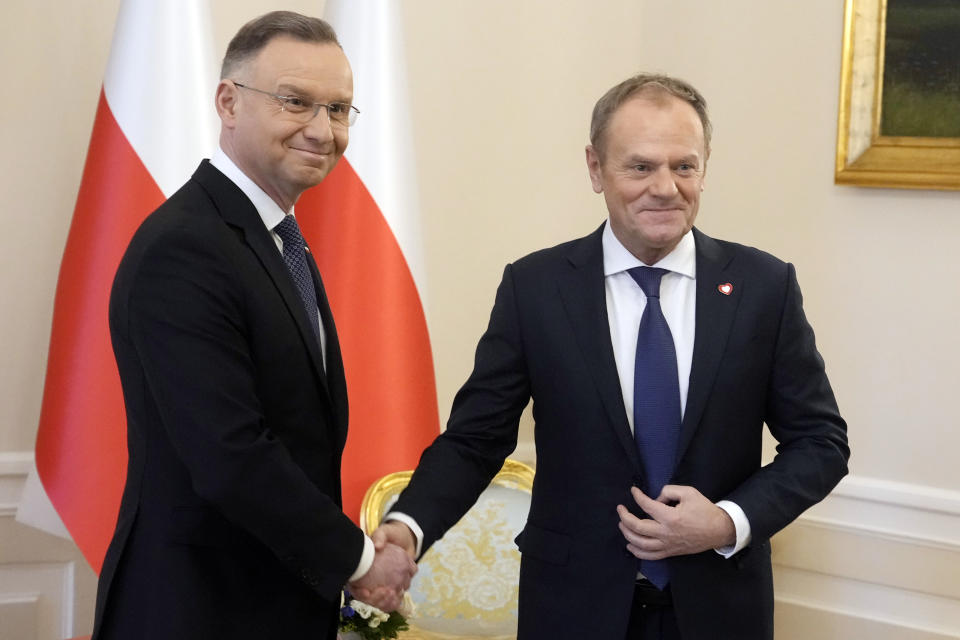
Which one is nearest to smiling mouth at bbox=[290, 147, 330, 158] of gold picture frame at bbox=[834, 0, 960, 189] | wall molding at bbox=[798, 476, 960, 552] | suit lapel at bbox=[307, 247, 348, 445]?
suit lapel at bbox=[307, 247, 348, 445]

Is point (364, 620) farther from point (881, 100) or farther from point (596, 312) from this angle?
point (881, 100)

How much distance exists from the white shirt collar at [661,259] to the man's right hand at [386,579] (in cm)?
68

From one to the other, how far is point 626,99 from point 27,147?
1.89 meters

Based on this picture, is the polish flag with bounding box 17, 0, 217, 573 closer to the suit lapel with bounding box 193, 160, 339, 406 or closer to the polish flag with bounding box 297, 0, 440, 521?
the polish flag with bounding box 297, 0, 440, 521

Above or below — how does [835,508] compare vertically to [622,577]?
below

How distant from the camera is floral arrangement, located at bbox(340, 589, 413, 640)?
2531 millimetres

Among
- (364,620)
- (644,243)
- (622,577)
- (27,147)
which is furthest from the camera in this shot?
(27,147)

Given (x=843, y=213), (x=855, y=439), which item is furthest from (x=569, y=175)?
(x=855, y=439)

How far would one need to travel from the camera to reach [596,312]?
79.3 inches

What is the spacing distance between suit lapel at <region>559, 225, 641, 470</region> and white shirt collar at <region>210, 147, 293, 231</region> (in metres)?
0.57

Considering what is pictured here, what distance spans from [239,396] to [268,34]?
682 mm

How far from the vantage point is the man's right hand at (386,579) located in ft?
6.42

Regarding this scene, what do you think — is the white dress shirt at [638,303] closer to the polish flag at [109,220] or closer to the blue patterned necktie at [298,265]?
the blue patterned necktie at [298,265]

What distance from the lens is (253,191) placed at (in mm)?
1925
